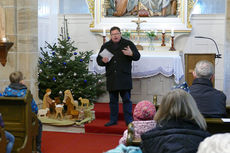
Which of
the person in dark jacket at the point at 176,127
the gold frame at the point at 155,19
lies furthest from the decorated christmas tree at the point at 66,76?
the person in dark jacket at the point at 176,127

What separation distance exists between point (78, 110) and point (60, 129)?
1.73 feet

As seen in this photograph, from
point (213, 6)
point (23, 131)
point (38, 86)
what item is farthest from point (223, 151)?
point (213, 6)

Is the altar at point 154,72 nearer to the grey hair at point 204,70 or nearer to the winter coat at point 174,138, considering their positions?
the grey hair at point 204,70

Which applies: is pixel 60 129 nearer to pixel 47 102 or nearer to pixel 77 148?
pixel 47 102

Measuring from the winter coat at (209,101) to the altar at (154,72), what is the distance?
3251 millimetres

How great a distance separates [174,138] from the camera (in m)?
2.69

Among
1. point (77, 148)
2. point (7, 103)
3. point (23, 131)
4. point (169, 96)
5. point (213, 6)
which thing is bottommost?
point (77, 148)

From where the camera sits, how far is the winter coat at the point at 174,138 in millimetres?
2676

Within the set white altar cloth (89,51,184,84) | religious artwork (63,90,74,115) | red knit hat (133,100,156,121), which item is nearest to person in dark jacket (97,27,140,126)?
religious artwork (63,90,74,115)

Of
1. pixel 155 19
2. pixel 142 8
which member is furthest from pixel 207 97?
pixel 142 8

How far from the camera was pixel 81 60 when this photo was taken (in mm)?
7801

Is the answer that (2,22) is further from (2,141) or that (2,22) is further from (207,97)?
(207,97)

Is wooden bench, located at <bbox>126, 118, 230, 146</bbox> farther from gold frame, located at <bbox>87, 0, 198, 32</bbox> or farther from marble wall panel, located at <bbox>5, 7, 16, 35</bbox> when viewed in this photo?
gold frame, located at <bbox>87, 0, 198, 32</bbox>

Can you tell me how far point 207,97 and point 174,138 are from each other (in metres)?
1.45
